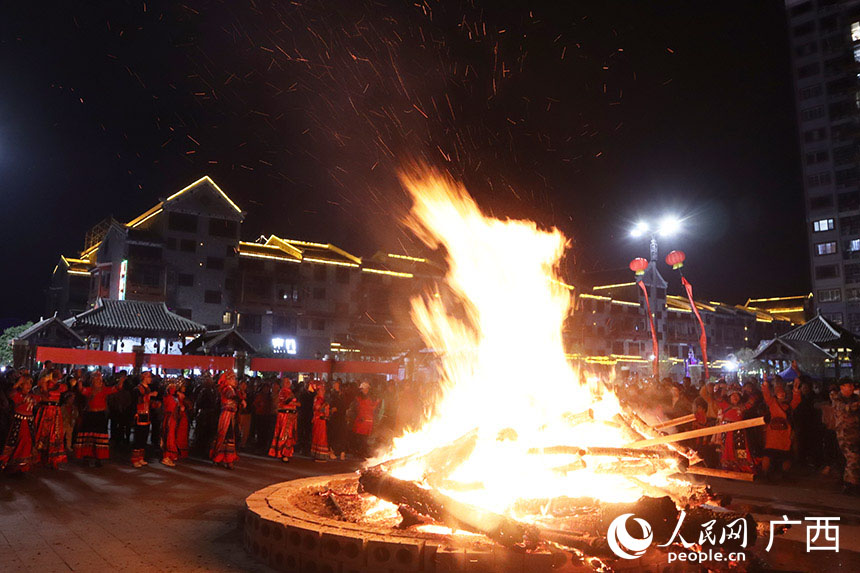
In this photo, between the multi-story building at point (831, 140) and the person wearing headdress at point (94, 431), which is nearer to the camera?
the person wearing headdress at point (94, 431)

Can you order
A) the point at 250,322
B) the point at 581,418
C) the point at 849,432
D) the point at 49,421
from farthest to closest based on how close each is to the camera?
the point at 250,322
the point at 49,421
the point at 849,432
the point at 581,418

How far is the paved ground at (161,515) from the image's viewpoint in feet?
19.0

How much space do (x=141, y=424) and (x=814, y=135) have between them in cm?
6981

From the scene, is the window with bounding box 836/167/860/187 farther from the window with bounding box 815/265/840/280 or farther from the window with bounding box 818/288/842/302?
the window with bounding box 818/288/842/302

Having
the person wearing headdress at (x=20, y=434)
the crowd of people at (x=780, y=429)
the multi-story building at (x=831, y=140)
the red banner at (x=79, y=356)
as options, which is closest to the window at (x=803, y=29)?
the multi-story building at (x=831, y=140)

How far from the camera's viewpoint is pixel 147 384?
1270 centimetres

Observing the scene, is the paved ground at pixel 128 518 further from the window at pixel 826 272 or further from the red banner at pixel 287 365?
the window at pixel 826 272

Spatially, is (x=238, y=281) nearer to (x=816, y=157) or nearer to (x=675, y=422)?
(x=675, y=422)

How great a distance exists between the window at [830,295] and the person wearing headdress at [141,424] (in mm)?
64457

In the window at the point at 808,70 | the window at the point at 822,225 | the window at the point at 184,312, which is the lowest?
the window at the point at 184,312

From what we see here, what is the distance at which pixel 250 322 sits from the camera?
42.0 m

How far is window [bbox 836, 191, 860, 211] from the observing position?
57125mm

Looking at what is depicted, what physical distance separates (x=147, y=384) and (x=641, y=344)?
5741 centimetres

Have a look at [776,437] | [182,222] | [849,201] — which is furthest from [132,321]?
[849,201]
